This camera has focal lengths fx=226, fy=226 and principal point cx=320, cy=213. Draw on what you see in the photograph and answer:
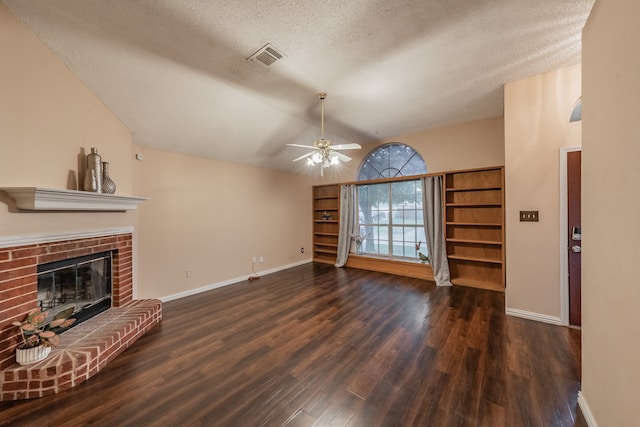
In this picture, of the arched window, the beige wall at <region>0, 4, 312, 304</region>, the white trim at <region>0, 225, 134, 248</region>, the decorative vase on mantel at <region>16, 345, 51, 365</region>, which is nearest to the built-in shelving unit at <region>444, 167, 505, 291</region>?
the arched window

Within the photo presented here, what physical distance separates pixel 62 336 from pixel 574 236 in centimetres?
538

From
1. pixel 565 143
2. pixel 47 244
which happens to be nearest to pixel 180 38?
pixel 47 244

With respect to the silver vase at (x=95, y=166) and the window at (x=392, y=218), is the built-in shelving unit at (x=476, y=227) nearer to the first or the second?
the window at (x=392, y=218)

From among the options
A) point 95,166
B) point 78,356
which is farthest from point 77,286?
point 95,166

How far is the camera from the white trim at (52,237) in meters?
1.70

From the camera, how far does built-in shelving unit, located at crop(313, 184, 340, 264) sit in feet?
19.7

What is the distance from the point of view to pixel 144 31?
6.35 feet

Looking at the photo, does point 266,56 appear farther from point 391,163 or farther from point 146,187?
point 391,163

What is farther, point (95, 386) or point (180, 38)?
point (180, 38)

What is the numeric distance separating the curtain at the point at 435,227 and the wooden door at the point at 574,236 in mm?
1631

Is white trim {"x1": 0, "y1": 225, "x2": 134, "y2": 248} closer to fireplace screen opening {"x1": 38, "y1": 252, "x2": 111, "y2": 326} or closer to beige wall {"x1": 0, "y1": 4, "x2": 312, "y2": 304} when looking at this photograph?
beige wall {"x1": 0, "y1": 4, "x2": 312, "y2": 304}

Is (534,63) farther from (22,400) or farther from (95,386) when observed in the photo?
(22,400)

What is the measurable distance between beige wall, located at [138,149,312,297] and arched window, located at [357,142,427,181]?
76.0 inches

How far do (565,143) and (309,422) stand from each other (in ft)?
12.3
